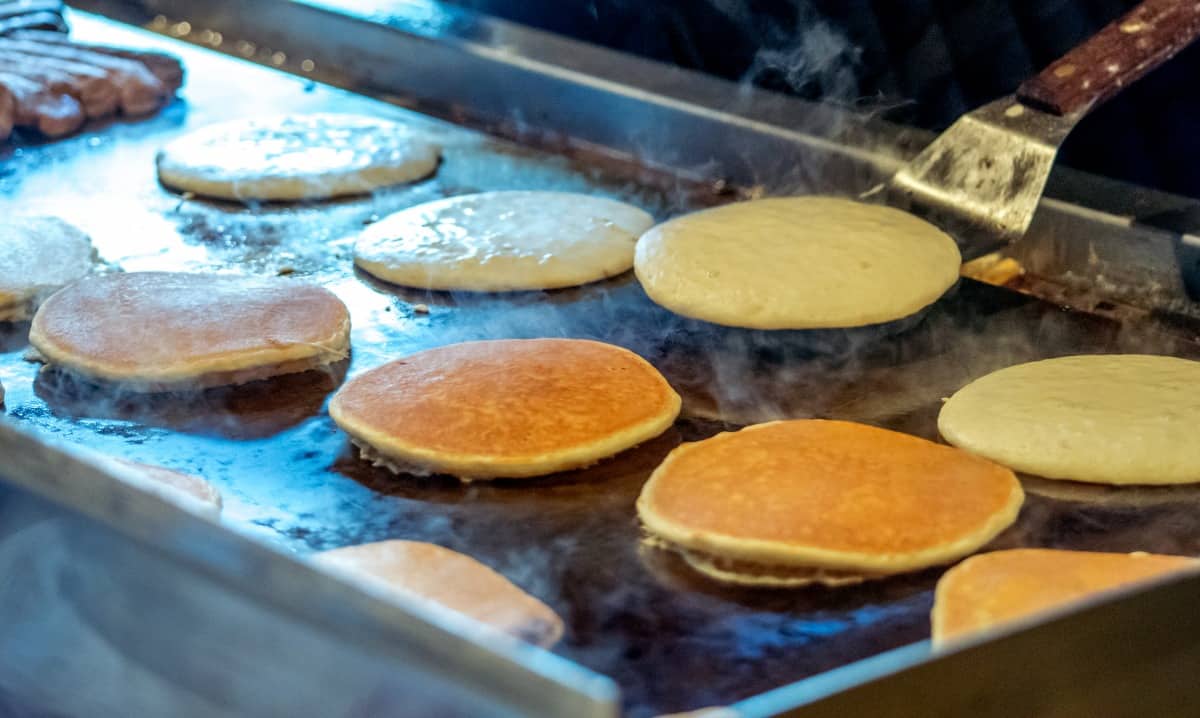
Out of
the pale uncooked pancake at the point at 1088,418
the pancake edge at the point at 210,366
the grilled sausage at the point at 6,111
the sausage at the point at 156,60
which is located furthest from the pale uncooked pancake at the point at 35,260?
the pale uncooked pancake at the point at 1088,418

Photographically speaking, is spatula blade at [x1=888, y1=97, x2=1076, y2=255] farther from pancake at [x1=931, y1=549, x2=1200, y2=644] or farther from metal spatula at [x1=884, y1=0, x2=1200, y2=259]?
pancake at [x1=931, y1=549, x2=1200, y2=644]

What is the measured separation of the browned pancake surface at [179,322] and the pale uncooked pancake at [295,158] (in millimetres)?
525

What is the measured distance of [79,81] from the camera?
3383 mm

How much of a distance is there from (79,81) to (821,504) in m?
2.45

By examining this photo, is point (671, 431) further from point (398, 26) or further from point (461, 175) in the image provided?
point (398, 26)

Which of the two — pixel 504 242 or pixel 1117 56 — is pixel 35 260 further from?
pixel 1117 56

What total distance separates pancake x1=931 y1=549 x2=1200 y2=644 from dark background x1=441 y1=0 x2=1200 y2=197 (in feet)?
5.59

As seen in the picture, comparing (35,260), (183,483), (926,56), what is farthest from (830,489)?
(926,56)

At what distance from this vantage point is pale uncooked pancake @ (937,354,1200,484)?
184 cm

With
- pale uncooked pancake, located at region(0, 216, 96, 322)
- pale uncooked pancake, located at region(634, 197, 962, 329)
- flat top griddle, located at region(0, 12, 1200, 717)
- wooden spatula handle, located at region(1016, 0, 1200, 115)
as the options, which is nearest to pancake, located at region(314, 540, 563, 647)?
flat top griddle, located at region(0, 12, 1200, 717)

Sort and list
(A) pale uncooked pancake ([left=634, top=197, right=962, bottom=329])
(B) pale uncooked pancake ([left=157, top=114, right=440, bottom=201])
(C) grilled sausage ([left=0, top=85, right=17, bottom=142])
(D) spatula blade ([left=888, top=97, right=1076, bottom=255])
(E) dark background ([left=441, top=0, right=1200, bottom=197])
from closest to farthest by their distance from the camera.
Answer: (A) pale uncooked pancake ([left=634, top=197, right=962, bottom=329]) → (D) spatula blade ([left=888, top=97, right=1076, bottom=255]) → (B) pale uncooked pancake ([left=157, top=114, right=440, bottom=201]) → (E) dark background ([left=441, top=0, right=1200, bottom=197]) → (C) grilled sausage ([left=0, top=85, right=17, bottom=142])

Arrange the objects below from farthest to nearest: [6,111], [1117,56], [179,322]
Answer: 1. [6,111]
2. [1117,56]
3. [179,322]

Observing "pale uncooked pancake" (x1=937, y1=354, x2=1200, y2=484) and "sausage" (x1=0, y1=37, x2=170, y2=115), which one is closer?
"pale uncooked pancake" (x1=937, y1=354, x2=1200, y2=484)

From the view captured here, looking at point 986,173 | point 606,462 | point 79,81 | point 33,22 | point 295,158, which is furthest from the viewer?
point 33,22
